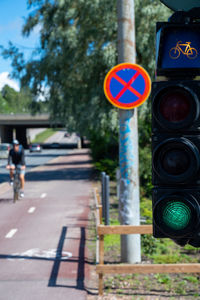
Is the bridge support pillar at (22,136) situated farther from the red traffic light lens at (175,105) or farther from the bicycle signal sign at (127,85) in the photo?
the red traffic light lens at (175,105)

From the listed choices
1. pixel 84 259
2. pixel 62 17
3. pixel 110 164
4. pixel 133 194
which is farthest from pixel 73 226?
pixel 62 17

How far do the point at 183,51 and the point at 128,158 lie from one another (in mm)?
4122

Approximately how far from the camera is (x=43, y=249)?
26.7ft

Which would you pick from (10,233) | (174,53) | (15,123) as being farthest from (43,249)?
(15,123)

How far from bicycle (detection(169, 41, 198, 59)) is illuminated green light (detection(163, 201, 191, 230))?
0.86 metres

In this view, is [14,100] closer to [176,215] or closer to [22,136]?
[22,136]

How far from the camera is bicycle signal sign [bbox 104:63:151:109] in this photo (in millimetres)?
6152

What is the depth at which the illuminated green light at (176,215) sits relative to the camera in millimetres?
2639

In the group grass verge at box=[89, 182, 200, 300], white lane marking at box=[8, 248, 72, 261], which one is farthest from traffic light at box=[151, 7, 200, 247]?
white lane marking at box=[8, 248, 72, 261]

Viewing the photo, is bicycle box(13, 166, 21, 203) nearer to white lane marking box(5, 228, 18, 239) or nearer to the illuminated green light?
white lane marking box(5, 228, 18, 239)

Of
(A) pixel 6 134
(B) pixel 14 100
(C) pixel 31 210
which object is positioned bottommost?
(A) pixel 6 134

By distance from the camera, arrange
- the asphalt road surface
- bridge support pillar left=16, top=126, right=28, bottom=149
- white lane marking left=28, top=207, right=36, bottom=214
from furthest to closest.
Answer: bridge support pillar left=16, top=126, right=28, bottom=149, white lane marking left=28, top=207, right=36, bottom=214, the asphalt road surface

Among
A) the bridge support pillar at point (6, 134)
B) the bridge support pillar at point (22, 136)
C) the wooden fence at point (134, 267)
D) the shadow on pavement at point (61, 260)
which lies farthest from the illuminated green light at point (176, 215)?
the bridge support pillar at point (22, 136)

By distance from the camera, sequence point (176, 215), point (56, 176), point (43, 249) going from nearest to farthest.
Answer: point (176, 215) < point (43, 249) < point (56, 176)
